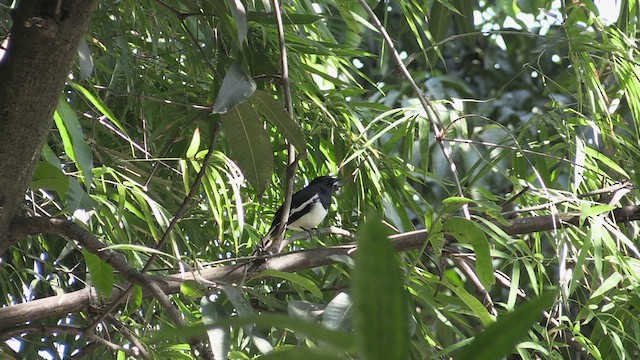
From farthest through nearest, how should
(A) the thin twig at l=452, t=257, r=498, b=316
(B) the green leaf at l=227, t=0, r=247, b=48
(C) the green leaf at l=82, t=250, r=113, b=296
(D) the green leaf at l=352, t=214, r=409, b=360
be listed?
(A) the thin twig at l=452, t=257, r=498, b=316, (C) the green leaf at l=82, t=250, r=113, b=296, (B) the green leaf at l=227, t=0, r=247, b=48, (D) the green leaf at l=352, t=214, r=409, b=360

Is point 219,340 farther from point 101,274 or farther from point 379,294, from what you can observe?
point 379,294

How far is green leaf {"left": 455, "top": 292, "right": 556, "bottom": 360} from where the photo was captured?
28 cm

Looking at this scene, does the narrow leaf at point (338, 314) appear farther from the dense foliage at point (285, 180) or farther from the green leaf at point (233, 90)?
the green leaf at point (233, 90)

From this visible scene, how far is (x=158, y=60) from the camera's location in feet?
5.13

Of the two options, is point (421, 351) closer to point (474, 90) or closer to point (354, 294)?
point (354, 294)

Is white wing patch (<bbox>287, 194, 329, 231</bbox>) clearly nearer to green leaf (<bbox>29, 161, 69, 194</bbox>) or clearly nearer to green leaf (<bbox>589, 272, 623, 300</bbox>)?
green leaf (<bbox>589, 272, 623, 300</bbox>)

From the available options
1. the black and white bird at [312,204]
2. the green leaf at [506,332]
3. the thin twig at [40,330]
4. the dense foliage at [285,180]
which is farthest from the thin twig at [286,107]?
A: the black and white bird at [312,204]

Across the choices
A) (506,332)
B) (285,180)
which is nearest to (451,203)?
(285,180)

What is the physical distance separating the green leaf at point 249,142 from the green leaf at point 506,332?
2.39ft

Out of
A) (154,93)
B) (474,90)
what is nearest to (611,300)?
(154,93)

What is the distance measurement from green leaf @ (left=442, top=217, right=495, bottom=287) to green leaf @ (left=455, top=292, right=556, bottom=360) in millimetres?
645

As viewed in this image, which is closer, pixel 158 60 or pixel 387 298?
pixel 387 298

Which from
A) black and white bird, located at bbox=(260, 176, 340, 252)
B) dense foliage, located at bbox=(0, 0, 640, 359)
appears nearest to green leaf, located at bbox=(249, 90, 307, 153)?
dense foliage, located at bbox=(0, 0, 640, 359)

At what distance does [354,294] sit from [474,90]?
4039 millimetres
